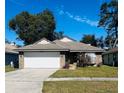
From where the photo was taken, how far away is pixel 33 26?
48594 mm

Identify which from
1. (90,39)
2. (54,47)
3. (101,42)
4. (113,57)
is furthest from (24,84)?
(90,39)

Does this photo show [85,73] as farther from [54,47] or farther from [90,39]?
[90,39]

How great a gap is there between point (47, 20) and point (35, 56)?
76.9ft

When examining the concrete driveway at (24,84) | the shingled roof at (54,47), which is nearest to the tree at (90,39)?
the shingled roof at (54,47)

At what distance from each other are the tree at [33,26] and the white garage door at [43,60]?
20.4 metres

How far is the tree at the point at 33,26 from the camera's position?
48594 millimetres

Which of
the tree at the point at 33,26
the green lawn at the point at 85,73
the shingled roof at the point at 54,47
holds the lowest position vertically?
the green lawn at the point at 85,73

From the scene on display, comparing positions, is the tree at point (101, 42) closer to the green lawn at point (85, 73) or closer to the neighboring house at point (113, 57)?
the neighboring house at point (113, 57)

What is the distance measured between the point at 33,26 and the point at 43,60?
21.6 metres

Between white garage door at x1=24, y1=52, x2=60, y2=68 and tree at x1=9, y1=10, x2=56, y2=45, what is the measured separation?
66.8 ft

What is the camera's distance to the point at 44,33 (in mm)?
49062

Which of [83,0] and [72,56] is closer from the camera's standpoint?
[72,56]
